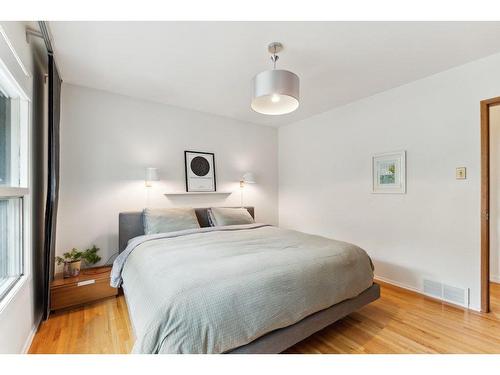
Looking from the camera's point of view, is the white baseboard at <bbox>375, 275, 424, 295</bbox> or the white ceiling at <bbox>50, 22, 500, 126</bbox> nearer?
the white ceiling at <bbox>50, 22, 500, 126</bbox>

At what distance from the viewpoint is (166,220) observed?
9.60 feet

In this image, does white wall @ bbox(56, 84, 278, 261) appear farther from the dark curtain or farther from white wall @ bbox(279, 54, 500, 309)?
white wall @ bbox(279, 54, 500, 309)

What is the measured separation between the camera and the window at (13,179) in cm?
164

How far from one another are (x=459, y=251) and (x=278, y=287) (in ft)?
6.93

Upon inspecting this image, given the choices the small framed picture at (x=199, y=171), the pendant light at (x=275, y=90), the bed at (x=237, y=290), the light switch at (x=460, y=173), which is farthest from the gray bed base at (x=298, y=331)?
the small framed picture at (x=199, y=171)

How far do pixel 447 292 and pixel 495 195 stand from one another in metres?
1.60

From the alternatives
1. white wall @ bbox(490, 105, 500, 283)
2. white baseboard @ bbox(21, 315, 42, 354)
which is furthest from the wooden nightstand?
white wall @ bbox(490, 105, 500, 283)

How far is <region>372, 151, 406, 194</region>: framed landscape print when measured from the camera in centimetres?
282

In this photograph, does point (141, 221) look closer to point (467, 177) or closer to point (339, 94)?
point (339, 94)

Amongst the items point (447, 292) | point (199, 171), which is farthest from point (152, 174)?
point (447, 292)

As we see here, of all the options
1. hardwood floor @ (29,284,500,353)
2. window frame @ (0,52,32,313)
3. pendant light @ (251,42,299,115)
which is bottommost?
hardwood floor @ (29,284,500,353)

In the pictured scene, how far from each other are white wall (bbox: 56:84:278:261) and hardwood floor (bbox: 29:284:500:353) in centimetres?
96

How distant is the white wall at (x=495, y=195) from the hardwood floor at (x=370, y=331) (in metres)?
0.80

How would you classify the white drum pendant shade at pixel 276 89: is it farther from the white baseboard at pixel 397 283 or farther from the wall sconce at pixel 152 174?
the white baseboard at pixel 397 283
